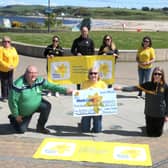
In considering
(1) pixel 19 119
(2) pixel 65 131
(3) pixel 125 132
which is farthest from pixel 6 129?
(3) pixel 125 132

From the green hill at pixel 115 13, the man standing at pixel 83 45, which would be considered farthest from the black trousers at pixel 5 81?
the green hill at pixel 115 13

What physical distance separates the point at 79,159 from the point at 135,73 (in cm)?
889

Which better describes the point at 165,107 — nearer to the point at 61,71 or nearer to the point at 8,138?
the point at 8,138

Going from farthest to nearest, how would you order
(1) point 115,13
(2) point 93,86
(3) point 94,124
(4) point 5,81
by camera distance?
(1) point 115,13, (4) point 5,81, (3) point 94,124, (2) point 93,86

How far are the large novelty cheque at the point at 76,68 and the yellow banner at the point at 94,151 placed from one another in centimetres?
338

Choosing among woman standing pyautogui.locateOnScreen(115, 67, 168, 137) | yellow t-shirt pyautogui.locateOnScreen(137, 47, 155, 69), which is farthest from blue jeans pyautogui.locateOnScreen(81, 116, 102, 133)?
yellow t-shirt pyautogui.locateOnScreen(137, 47, 155, 69)

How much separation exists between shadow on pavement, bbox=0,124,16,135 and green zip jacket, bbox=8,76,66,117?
504mm

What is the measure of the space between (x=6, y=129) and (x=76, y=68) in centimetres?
312

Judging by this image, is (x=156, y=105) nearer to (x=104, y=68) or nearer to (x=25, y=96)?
(x=25, y=96)

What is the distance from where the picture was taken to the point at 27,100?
8.26 metres

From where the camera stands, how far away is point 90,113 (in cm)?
840

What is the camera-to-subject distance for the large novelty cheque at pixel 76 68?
443 inches

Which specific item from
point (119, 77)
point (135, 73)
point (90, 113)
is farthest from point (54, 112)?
point (135, 73)

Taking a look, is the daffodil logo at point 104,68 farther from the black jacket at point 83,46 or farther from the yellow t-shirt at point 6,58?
the yellow t-shirt at point 6,58
